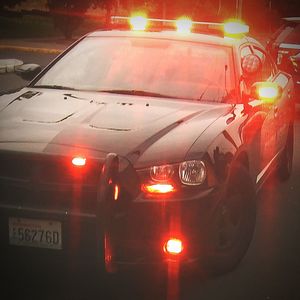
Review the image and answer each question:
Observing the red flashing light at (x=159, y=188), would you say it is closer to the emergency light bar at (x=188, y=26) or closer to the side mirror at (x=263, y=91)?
the side mirror at (x=263, y=91)

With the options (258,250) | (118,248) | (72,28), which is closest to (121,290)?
(118,248)

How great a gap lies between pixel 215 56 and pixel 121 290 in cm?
230

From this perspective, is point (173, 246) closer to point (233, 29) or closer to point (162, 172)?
point (162, 172)

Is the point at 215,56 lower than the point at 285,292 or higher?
higher

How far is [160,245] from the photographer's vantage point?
157 inches

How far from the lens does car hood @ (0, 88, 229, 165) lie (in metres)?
4.11

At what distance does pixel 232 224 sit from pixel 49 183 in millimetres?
1436

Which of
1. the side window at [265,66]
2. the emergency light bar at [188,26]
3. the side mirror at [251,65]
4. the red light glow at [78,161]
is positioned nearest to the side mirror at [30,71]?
the emergency light bar at [188,26]

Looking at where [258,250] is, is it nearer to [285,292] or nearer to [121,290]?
[285,292]

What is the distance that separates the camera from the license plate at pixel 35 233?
3.87 m

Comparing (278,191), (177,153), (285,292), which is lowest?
(285,292)

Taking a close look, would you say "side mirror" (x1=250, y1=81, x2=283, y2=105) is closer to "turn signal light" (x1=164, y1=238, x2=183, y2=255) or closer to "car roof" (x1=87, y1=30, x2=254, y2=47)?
"car roof" (x1=87, y1=30, x2=254, y2=47)

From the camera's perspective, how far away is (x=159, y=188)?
13.3 ft

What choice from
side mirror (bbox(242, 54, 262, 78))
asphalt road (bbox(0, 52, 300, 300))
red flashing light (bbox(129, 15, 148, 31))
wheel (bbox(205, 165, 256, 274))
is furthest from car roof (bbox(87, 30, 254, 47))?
asphalt road (bbox(0, 52, 300, 300))
